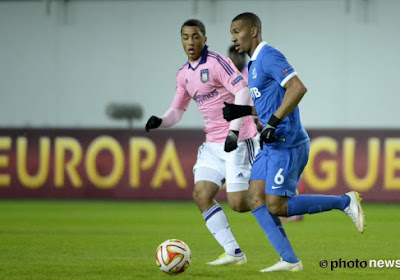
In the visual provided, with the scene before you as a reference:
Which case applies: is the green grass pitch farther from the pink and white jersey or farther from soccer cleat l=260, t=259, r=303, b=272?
the pink and white jersey

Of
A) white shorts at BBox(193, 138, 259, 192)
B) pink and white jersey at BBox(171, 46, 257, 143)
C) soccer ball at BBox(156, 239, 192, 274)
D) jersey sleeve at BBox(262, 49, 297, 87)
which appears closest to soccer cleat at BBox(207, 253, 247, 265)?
white shorts at BBox(193, 138, 259, 192)

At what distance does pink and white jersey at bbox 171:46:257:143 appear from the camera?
27.6ft

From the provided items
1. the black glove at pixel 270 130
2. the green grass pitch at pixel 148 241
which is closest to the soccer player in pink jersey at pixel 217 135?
the green grass pitch at pixel 148 241

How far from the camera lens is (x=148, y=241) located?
10359 millimetres

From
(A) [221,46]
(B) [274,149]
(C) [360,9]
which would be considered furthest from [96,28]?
(B) [274,149]

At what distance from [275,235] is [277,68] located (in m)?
1.30

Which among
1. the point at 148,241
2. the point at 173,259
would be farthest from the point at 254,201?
the point at 148,241

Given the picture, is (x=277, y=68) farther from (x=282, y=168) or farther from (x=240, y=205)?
(x=240, y=205)

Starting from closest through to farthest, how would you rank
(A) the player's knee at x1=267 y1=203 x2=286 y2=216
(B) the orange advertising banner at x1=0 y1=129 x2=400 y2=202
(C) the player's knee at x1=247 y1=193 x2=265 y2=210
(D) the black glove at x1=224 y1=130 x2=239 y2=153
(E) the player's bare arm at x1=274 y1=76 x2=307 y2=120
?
(E) the player's bare arm at x1=274 y1=76 x2=307 y2=120 < (A) the player's knee at x1=267 y1=203 x2=286 y2=216 < (C) the player's knee at x1=247 y1=193 x2=265 y2=210 < (D) the black glove at x1=224 y1=130 x2=239 y2=153 < (B) the orange advertising banner at x1=0 y1=129 x2=400 y2=202

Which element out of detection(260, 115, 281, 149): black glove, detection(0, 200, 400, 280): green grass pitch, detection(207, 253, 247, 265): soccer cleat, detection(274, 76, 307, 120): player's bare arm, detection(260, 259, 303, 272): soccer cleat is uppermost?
detection(274, 76, 307, 120): player's bare arm

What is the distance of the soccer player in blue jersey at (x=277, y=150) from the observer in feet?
23.8

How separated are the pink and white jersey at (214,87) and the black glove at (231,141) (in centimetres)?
51

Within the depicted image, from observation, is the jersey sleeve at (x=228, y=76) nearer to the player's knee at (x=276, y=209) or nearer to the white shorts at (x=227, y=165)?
the white shorts at (x=227, y=165)

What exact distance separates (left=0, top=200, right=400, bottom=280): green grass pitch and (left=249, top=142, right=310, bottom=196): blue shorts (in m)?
0.66
